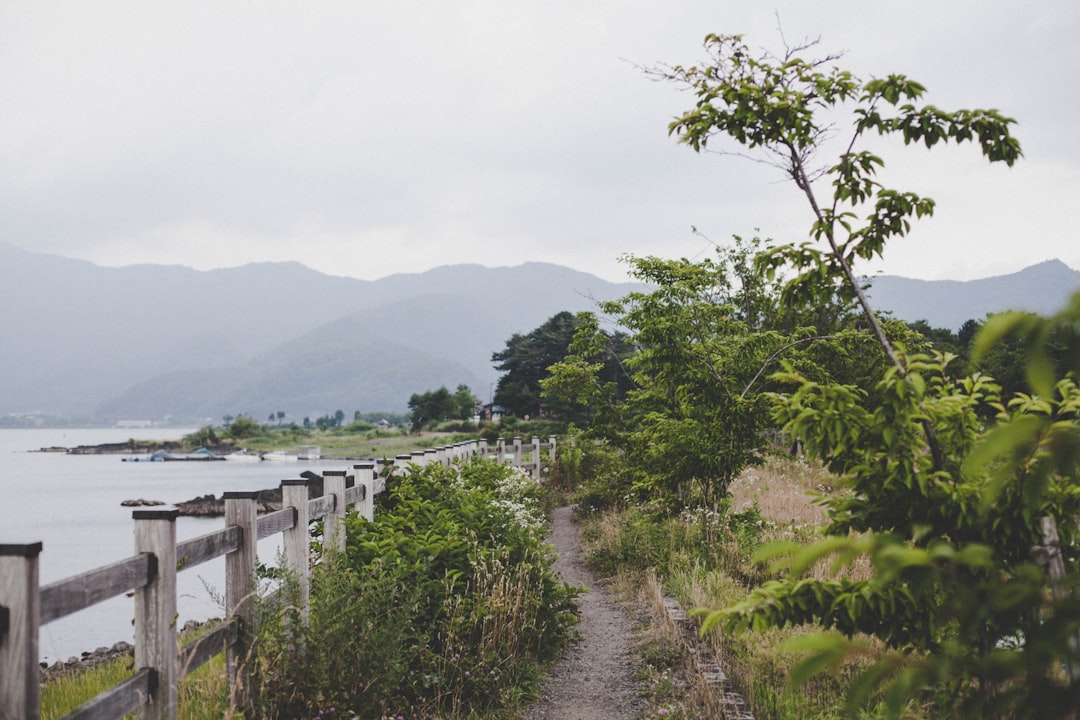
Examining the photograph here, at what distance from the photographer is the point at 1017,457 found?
1.35 m

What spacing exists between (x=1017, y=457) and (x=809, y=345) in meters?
11.0

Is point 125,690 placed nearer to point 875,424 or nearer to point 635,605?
point 875,424

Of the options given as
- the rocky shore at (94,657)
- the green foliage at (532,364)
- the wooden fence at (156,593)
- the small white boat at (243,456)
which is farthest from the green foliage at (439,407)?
the wooden fence at (156,593)

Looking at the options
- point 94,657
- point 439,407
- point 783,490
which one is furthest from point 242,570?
point 439,407

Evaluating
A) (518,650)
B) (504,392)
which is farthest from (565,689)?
(504,392)

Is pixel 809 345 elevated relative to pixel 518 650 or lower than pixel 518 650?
elevated

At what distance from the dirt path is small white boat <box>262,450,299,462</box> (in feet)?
290

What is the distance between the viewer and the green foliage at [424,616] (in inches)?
190

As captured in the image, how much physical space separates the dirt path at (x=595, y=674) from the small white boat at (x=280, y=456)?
88319 mm

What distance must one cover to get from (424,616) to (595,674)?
1.67 meters

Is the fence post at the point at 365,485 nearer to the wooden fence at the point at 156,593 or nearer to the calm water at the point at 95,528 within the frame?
the wooden fence at the point at 156,593

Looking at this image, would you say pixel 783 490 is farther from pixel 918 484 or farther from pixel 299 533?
pixel 918 484

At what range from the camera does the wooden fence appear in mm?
2807

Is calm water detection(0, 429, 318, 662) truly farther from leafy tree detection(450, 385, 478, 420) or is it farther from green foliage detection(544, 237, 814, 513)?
leafy tree detection(450, 385, 478, 420)
